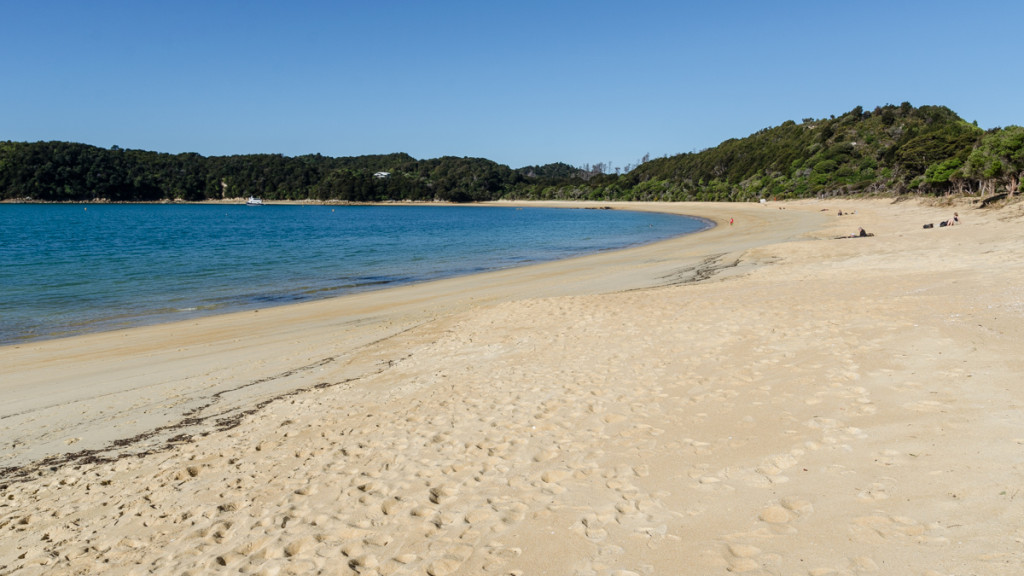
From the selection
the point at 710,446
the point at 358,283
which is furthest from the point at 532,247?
the point at 710,446

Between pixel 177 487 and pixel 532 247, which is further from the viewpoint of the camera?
pixel 532 247

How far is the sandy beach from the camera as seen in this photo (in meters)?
3.96

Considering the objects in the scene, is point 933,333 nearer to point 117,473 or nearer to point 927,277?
point 927,277

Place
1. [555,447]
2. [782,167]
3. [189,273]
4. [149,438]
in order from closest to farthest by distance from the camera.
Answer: [555,447] < [149,438] < [189,273] < [782,167]

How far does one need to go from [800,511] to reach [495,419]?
338cm

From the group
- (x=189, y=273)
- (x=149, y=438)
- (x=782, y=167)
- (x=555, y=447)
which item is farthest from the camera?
(x=782, y=167)

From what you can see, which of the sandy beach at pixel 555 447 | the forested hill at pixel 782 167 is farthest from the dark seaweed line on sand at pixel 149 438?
the forested hill at pixel 782 167

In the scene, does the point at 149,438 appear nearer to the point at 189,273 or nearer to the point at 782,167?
the point at 189,273

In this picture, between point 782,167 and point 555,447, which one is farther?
point 782,167

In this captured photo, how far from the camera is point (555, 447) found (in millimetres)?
5758

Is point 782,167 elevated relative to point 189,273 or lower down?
elevated

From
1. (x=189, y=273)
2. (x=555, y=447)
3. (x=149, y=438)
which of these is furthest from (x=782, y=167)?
(x=149, y=438)

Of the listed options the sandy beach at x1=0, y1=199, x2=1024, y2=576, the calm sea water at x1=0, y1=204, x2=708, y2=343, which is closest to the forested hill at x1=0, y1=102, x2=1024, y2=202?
the calm sea water at x1=0, y1=204, x2=708, y2=343

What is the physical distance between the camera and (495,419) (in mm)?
6660
